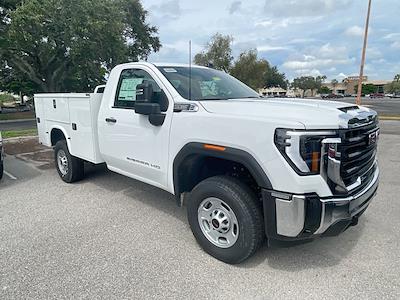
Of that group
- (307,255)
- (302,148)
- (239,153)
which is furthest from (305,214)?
(307,255)

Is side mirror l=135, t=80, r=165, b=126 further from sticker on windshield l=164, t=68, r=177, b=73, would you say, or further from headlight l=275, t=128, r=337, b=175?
headlight l=275, t=128, r=337, b=175

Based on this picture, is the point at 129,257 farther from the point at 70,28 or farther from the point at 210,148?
the point at 70,28

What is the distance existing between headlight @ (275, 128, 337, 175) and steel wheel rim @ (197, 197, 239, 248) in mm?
791

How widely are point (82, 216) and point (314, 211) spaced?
10.0 ft

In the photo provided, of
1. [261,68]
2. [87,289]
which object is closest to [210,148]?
[87,289]

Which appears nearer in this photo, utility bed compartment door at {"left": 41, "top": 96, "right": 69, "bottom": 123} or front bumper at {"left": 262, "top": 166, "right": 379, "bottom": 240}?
front bumper at {"left": 262, "top": 166, "right": 379, "bottom": 240}

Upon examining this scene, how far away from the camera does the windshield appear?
11.8ft

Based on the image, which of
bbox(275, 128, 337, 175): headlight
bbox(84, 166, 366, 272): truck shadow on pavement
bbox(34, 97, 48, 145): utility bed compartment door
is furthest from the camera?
bbox(34, 97, 48, 145): utility bed compartment door

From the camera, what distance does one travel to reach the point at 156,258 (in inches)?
124

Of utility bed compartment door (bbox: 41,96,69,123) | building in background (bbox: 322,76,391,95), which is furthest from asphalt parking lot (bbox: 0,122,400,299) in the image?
building in background (bbox: 322,76,391,95)

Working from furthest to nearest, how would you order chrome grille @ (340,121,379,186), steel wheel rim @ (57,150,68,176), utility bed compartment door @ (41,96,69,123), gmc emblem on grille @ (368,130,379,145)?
steel wheel rim @ (57,150,68,176) < utility bed compartment door @ (41,96,69,123) < gmc emblem on grille @ (368,130,379,145) < chrome grille @ (340,121,379,186)

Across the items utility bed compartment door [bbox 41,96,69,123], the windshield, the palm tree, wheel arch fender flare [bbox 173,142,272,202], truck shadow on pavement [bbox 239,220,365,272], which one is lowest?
truck shadow on pavement [bbox 239,220,365,272]

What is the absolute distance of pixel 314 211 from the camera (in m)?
2.48

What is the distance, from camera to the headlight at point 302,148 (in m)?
2.41
